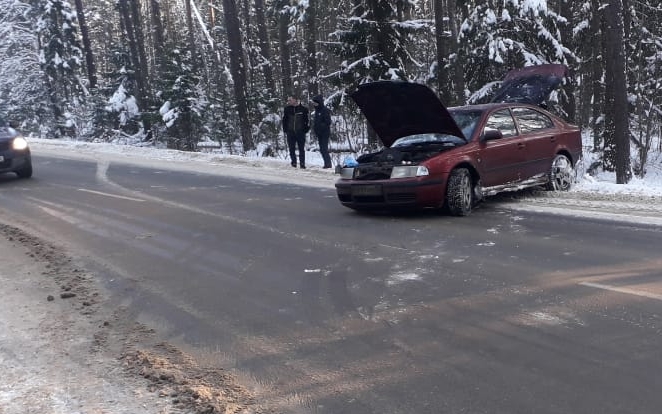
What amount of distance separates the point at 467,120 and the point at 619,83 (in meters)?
6.65

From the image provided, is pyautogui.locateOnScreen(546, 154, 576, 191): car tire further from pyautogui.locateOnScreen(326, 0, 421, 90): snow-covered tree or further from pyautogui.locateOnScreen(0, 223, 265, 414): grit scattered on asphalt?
pyautogui.locateOnScreen(326, 0, 421, 90): snow-covered tree

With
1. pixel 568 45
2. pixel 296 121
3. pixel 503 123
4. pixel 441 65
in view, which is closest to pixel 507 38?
pixel 441 65

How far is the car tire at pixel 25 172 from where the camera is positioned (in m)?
15.4

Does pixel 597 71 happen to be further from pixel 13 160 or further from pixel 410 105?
pixel 13 160

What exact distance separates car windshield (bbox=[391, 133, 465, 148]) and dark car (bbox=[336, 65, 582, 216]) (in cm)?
2

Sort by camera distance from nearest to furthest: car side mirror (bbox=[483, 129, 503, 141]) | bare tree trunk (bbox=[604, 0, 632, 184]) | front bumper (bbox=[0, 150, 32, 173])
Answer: car side mirror (bbox=[483, 129, 503, 141])
bare tree trunk (bbox=[604, 0, 632, 184])
front bumper (bbox=[0, 150, 32, 173])

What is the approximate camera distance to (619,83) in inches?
557

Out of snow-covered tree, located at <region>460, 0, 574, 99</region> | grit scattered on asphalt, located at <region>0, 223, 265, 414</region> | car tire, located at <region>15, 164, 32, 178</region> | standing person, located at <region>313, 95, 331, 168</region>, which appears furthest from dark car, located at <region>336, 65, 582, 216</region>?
car tire, located at <region>15, 164, 32, 178</region>

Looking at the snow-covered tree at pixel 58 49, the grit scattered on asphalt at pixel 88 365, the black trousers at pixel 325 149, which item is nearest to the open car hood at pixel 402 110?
the grit scattered on asphalt at pixel 88 365

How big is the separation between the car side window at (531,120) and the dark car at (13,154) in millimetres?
11960

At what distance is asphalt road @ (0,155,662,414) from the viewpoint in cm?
379

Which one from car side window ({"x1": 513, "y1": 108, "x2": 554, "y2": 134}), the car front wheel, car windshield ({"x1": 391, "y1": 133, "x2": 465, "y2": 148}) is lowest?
the car front wheel

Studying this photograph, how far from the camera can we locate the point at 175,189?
13.2m

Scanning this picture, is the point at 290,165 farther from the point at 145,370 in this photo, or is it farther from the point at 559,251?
the point at 145,370
